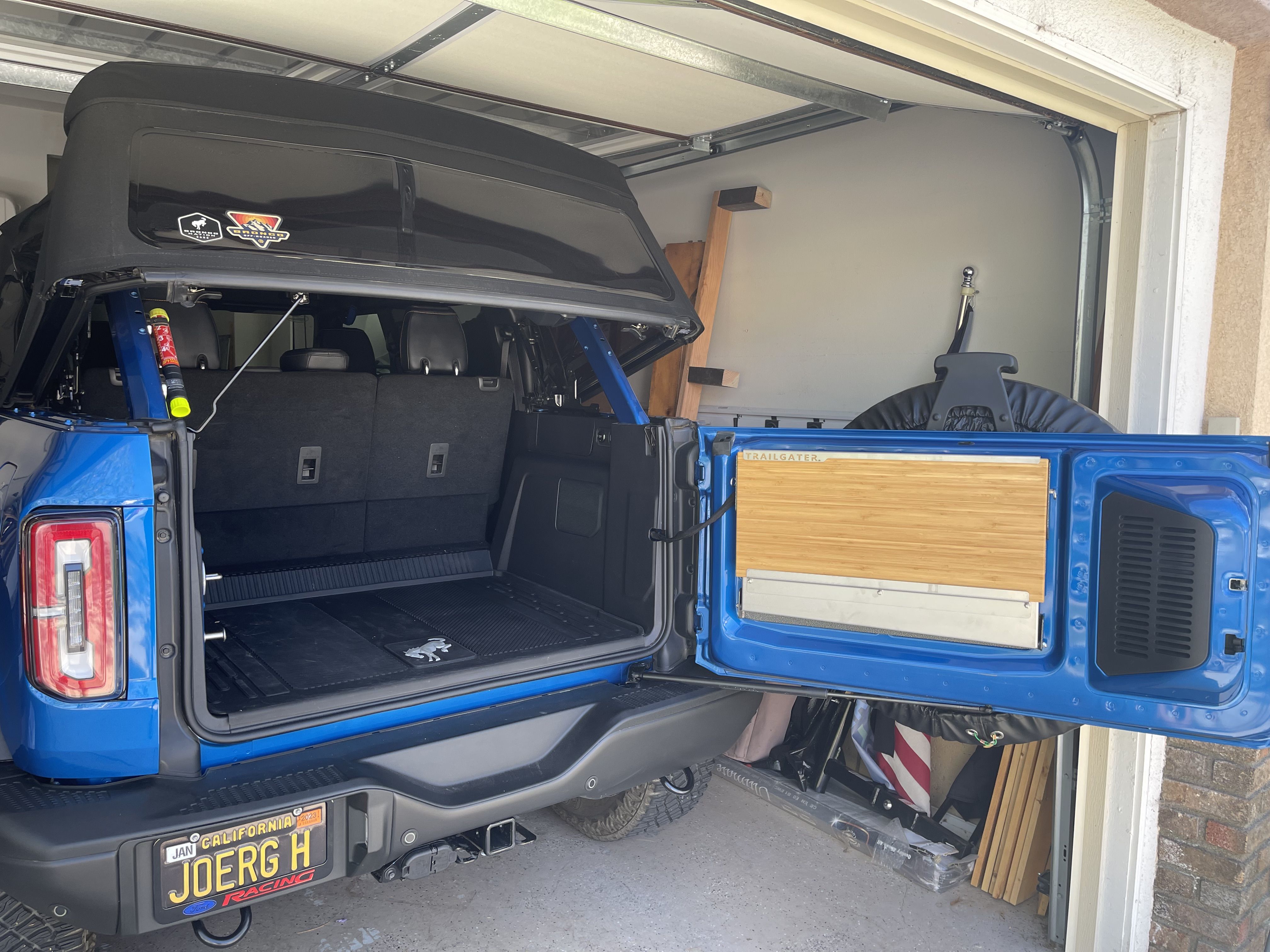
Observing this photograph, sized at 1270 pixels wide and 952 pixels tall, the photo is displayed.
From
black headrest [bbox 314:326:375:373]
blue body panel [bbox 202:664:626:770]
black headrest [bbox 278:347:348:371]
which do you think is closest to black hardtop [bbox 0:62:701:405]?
black headrest [bbox 278:347:348:371]

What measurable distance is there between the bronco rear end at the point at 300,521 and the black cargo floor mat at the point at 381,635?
0.06ft

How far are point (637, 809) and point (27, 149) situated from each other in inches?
223

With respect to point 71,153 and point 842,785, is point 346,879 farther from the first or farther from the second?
point 71,153

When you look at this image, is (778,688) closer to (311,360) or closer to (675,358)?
(311,360)

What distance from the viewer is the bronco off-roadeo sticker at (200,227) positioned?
2053 millimetres

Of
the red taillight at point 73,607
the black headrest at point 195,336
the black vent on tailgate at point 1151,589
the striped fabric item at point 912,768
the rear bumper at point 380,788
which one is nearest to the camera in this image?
the rear bumper at point 380,788

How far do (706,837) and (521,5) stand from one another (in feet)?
9.81

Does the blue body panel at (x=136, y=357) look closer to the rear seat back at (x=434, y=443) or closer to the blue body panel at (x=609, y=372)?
the rear seat back at (x=434, y=443)

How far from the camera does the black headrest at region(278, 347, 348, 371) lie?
3.48 meters

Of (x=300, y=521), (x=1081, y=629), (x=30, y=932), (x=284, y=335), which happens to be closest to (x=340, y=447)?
(x=300, y=521)

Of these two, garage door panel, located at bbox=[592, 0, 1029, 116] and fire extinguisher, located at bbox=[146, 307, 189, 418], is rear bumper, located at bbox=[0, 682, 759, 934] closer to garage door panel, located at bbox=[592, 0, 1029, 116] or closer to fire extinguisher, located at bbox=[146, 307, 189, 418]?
fire extinguisher, located at bbox=[146, 307, 189, 418]

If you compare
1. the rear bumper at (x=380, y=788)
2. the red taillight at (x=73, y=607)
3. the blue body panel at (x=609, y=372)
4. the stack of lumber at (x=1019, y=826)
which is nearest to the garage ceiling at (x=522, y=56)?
the blue body panel at (x=609, y=372)

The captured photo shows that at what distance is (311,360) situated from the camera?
3484 millimetres

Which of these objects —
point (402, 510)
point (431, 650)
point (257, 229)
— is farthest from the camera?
point (402, 510)
